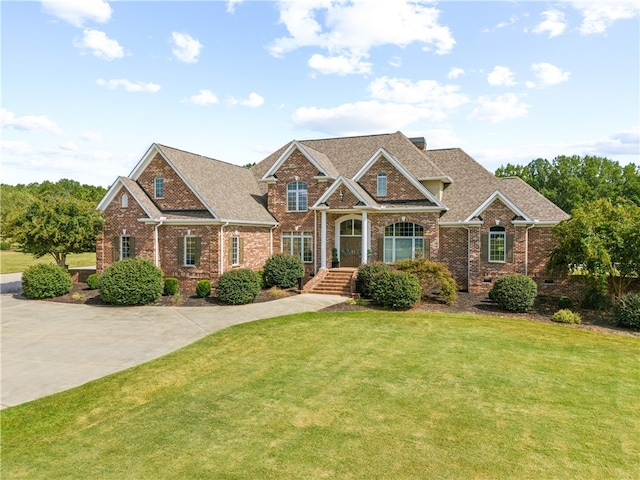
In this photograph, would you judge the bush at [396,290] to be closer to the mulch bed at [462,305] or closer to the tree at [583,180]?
the mulch bed at [462,305]

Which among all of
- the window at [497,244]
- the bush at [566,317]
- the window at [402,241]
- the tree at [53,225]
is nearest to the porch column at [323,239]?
the window at [402,241]

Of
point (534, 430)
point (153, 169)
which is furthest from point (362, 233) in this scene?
point (534, 430)

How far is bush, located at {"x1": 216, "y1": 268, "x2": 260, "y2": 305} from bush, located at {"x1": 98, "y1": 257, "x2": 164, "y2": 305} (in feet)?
10.1

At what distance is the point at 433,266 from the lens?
65.4 ft

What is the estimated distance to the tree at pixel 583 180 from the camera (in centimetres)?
5831

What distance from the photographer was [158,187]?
24.8 meters

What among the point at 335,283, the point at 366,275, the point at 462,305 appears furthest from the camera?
the point at 335,283

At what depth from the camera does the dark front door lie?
2578cm

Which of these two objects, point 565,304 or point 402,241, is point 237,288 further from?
point 565,304

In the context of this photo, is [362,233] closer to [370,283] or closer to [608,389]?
[370,283]

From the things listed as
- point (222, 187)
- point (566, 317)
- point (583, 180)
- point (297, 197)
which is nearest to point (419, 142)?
point (297, 197)

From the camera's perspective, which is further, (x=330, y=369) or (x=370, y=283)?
(x=370, y=283)

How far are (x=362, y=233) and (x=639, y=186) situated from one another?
5049 cm

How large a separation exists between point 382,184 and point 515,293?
33.1 ft
